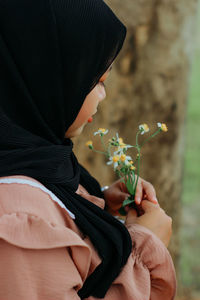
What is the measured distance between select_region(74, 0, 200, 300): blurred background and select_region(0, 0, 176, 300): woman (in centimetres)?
158

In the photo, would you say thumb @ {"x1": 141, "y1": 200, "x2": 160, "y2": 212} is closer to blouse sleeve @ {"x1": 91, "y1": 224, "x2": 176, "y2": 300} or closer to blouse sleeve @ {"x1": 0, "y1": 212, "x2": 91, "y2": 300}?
blouse sleeve @ {"x1": 91, "y1": 224, "x2": 176, "y2": 300}

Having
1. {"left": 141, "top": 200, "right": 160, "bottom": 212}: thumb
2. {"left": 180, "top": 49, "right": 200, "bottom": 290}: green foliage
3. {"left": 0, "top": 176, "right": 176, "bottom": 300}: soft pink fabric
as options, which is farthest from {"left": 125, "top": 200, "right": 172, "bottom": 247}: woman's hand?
{"left": 180, "top": 49, "right": 200, "bottom": 290}: green foliage

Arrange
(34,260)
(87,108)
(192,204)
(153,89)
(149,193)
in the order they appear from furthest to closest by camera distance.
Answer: (192,204)
(153,89)
(149,193)
(87,108)
(34,260)

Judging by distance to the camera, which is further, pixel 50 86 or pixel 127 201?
pixel 127 201

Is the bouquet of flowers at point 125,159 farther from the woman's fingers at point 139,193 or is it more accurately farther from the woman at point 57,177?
the woman at point 57,177

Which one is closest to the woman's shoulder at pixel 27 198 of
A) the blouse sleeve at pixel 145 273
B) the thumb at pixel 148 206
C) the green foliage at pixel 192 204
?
the blouse sleeve at pixel 145 273

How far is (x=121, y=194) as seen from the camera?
190cm

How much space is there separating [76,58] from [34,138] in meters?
0.34

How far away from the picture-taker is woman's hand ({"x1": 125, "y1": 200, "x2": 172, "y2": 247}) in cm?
160

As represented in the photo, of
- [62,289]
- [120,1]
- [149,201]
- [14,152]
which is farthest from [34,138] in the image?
[120,1]

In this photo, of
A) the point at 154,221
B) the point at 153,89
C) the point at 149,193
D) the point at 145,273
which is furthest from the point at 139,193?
the point at 153,89

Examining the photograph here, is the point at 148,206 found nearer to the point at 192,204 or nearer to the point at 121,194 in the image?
the point at 121,194

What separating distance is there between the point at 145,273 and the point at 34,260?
48 centimetres

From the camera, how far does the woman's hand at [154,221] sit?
63.1 inches
